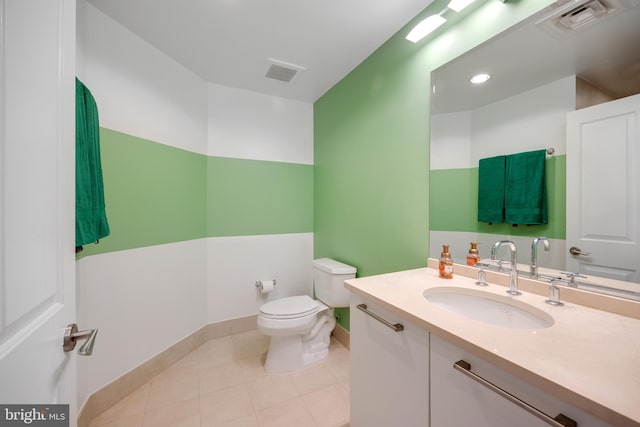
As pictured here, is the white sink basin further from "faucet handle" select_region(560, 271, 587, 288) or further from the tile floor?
the tile floor

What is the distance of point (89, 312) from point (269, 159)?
5.83ft

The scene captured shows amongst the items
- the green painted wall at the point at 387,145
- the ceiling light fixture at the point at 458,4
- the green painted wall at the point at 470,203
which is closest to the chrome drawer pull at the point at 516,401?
the green painted wall at the point at 470,203

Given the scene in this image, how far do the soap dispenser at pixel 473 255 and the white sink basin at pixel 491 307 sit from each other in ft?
0.69

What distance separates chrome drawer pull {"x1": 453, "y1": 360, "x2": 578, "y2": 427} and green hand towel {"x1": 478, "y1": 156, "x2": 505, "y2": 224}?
0.80 metres

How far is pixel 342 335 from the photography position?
220 cm

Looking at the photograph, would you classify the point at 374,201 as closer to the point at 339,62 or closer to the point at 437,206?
the point at 437,206

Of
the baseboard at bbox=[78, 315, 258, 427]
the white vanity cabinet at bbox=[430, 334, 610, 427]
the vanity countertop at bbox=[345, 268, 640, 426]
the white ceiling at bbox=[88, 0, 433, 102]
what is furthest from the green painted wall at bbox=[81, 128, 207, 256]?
the white vanity cabinet at bbox=[430, 334, 610, 427]

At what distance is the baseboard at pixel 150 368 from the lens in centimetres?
140

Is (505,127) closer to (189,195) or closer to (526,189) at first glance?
(526,189)

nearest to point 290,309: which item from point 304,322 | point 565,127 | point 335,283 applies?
point 304,322

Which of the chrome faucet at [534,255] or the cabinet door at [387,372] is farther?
the chrome faucet at [534,255]

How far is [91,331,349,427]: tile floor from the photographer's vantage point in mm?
1396
